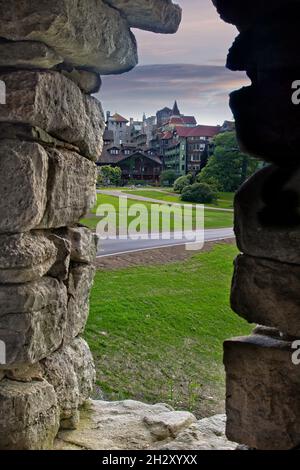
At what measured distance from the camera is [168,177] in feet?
36.7

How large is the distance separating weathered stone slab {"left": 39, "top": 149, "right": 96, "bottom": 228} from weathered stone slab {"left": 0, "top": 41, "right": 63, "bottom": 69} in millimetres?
556

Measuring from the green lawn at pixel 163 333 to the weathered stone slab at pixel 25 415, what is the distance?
3272mm

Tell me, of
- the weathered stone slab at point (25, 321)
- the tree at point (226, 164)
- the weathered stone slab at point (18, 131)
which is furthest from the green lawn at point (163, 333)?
the weathered stone slab at point (18, 131)

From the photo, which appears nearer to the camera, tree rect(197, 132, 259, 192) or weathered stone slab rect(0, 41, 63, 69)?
weathered stone slab rect(0, 41, 63, 69)

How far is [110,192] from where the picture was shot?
44.9 ft

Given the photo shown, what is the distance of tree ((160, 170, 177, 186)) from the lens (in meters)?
10.5

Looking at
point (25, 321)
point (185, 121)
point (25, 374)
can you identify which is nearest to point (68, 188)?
point (25, 321)

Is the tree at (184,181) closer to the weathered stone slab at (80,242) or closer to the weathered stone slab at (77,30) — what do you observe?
the weathered stone slab at (80,242)

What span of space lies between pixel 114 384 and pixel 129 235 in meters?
11.3

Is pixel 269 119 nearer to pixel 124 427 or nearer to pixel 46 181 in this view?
pixel 46 181

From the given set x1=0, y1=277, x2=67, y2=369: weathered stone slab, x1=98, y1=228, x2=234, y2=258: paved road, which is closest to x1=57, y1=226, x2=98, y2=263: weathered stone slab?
x1=0, y1=277, x2=67, y2=369: weathered stone slab

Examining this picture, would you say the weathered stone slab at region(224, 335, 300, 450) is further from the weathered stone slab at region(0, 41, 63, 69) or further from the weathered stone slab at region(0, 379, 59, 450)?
the weathered stone slab at region(0, 41, 63, 69)

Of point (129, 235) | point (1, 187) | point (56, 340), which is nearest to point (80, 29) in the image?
point (1, 187)

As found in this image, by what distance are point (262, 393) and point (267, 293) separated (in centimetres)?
44
